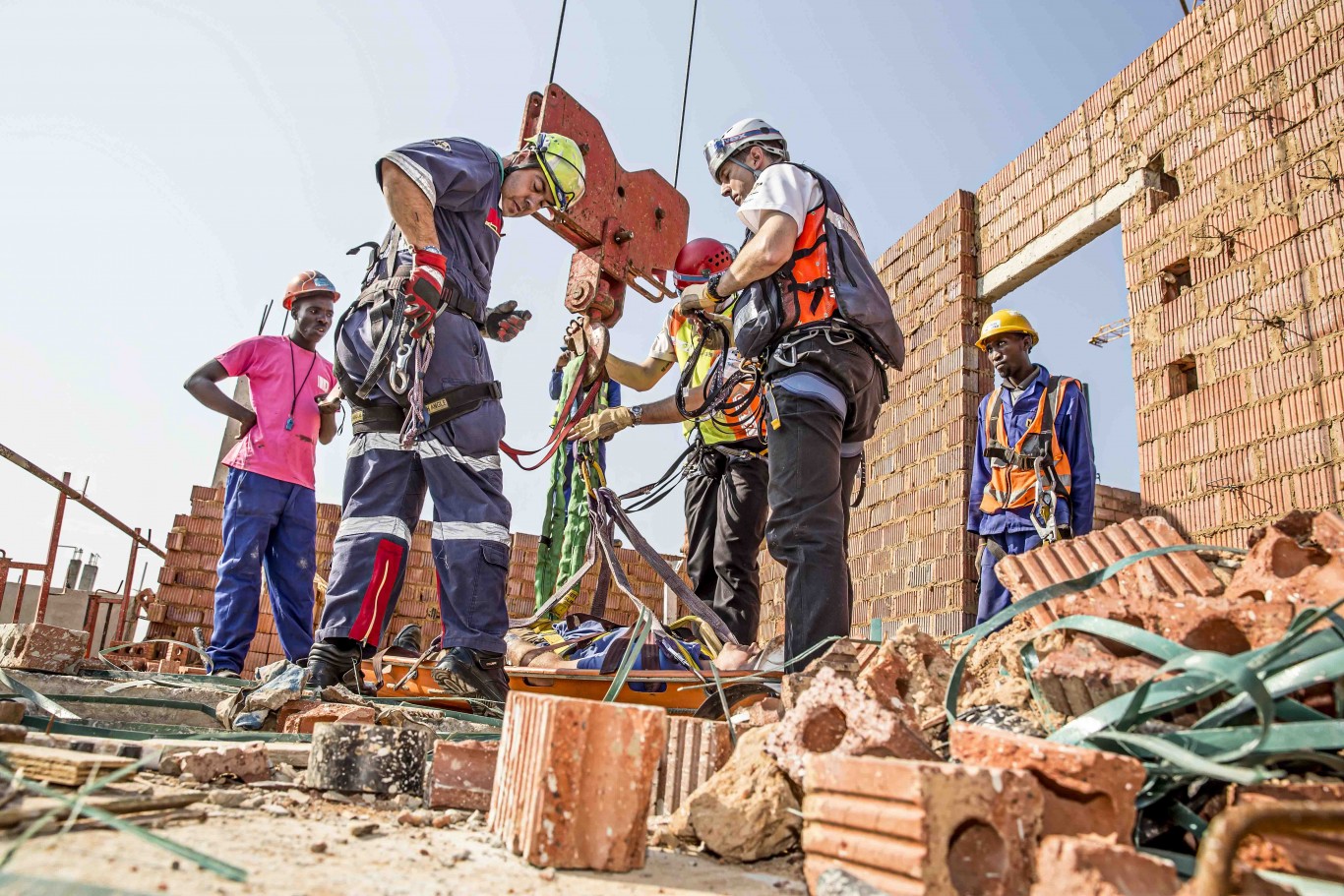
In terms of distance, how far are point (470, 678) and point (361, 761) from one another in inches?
55.9

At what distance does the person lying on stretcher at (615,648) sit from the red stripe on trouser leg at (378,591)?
0.47m

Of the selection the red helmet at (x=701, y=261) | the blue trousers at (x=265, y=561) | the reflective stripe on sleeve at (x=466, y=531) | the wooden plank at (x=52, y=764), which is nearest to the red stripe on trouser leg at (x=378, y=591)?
the reflective stripe on sleeve at (x=466, y=531)

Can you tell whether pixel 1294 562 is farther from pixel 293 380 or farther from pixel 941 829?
pixel 293 380

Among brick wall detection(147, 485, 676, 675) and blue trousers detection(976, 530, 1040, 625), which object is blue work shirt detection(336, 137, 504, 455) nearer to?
blue trousers detection(976, 530, 1040, 625)

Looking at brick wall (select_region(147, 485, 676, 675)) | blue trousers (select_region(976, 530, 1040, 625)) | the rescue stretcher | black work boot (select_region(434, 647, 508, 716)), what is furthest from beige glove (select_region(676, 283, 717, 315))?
brick wall (select_region(147, 485, 676, 675))

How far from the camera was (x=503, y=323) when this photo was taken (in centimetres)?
387

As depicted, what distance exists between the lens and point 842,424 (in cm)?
308

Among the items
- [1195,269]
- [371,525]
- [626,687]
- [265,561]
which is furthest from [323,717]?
[1195,269]

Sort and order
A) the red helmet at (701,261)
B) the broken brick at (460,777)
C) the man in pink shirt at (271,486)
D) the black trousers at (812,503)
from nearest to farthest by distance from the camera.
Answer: the broken brick at (460,777) < the black trousers at (812,503) < the man in pink shirt at (271,486) < the red helmet at (701,261)

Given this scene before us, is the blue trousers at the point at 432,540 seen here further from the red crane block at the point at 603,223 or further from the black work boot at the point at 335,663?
the red crane block at the point at 603,223

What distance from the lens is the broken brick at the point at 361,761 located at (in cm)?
161

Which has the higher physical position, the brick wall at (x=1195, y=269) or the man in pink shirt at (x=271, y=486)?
the brick wall at (x=1195, y=269)

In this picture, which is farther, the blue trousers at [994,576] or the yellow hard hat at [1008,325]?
the yellow hard hat at [1008,325]

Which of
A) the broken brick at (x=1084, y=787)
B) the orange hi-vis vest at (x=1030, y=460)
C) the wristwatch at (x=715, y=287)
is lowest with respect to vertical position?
the broken brick at (x=1084, y=787)
